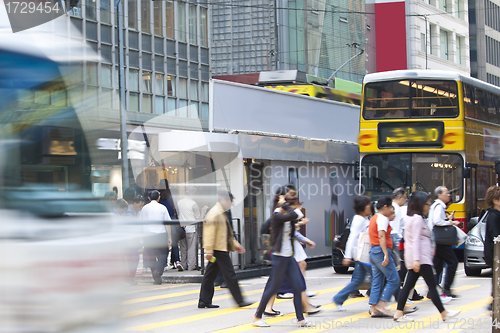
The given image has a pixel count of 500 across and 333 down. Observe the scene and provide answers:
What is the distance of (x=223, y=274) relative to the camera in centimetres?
937

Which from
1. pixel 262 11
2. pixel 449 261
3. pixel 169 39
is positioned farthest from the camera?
pixel 262 11

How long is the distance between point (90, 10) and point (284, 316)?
26.8m

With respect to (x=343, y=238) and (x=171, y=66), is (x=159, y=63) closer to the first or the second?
(x=171, y=66)

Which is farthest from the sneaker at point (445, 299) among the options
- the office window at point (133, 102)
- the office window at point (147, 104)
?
the office window at point (147, 104)

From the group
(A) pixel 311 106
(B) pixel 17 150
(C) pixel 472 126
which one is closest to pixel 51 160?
(B) pixel 17 150

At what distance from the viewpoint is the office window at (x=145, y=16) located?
118ft

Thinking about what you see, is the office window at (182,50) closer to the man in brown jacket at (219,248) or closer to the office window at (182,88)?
the office window at (182,88)

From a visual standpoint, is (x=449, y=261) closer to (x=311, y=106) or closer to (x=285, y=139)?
(x=285, y=139)

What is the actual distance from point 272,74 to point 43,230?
722 inches

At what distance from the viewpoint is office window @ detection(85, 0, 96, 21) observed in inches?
1270

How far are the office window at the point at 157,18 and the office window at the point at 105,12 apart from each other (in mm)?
3268

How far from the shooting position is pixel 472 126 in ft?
54.8

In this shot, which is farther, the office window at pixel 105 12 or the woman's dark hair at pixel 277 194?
the office window at pixel 105 12

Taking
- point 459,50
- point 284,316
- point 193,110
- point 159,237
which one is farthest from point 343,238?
point 459,50
